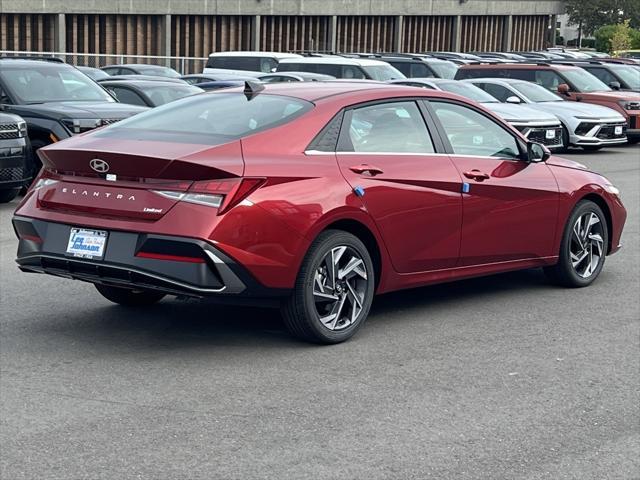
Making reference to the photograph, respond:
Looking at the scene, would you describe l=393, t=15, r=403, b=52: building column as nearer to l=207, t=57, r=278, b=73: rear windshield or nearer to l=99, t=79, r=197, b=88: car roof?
l=207, t=57, r=278, b=73: rear windshield

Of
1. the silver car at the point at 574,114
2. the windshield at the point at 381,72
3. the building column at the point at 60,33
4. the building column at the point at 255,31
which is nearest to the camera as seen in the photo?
the silver car at the point at 574,114

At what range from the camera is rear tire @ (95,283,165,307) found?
26.9ft

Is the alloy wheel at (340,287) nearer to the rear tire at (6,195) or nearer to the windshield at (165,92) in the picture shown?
the rear tire at (6,195)

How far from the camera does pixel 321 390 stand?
250 inches

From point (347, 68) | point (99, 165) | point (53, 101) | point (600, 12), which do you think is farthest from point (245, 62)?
point (600, 12)

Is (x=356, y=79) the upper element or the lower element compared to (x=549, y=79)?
upper

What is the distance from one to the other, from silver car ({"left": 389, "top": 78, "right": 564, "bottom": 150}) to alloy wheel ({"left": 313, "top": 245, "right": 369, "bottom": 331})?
14.4m

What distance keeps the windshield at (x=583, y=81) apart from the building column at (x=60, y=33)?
74.8 ft

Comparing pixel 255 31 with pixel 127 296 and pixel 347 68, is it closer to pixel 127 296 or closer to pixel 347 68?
pixel 347 68

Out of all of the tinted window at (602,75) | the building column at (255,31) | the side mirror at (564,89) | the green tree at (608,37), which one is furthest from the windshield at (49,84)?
the green tree at (608,37)

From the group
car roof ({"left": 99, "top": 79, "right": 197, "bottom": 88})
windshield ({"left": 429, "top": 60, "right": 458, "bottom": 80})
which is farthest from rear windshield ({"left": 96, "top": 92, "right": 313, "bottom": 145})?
windshield ({"left": 429, "top": 60, "right": 458, "bottom": 80})

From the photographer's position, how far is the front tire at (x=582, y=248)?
920 centimetres

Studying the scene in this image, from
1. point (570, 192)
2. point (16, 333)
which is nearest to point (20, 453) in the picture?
point (16, 333)

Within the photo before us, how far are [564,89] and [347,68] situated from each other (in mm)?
5848
